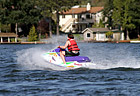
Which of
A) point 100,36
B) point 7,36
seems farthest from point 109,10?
point 7,36

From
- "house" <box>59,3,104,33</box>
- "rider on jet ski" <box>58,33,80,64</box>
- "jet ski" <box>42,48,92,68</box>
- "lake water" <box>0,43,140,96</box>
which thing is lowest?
"lake water" <box>0,43,140,96</box>

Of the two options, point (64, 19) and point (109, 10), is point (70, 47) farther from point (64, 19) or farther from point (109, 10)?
point (64, 19)

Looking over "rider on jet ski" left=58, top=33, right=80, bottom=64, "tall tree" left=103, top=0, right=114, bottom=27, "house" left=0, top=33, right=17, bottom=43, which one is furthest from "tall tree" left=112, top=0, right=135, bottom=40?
"rider on jet ski" left=58, top=33, right=80, bottom=64

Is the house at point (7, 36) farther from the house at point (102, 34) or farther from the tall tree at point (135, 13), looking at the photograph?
the tall tree at point (135, 13)

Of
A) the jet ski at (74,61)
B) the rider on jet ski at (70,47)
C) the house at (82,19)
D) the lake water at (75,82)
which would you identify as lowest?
the lake water at (75,82)

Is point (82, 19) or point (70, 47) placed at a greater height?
point (82, 19)

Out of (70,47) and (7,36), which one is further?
(7,36)

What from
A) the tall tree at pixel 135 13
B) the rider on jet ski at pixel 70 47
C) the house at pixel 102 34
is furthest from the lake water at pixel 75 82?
the house at pixel 102 34

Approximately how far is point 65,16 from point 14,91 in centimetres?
9444

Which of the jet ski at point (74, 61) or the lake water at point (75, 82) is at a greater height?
the jet ski at point (74, 61)

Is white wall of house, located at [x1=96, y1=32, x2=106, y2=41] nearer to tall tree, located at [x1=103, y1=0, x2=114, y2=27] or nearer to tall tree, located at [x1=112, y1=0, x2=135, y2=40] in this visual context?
tall tree, located at [x1=112, y1=0, x2=135, y2=40]

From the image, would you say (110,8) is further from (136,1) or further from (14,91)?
(14,91)

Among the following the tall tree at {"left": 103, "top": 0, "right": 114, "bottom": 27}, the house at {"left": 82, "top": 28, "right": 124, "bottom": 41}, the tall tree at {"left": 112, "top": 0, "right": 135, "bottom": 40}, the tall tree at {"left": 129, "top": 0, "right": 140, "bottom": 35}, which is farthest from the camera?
the tall tree at {"left": 103, "top": 0, "right": 114, "bottom": 27}

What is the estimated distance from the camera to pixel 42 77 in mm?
17328
